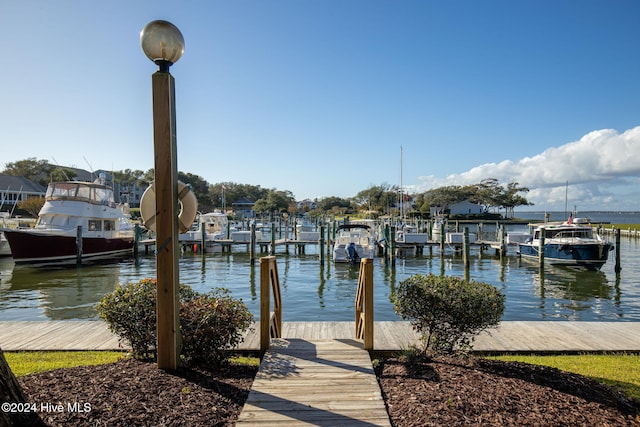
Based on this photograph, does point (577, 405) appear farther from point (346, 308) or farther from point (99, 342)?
point (346, 308)

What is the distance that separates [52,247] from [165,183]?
1014 inches

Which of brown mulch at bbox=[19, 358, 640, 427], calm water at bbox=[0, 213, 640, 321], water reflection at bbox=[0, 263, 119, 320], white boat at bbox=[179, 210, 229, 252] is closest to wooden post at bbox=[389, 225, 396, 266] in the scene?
calm water at bbox=[0, 213, 640, 321]

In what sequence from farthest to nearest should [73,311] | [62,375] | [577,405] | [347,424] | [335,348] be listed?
[73,311], [335,348], [62,375], [577,405], [347,424]

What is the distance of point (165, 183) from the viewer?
460 centimetres

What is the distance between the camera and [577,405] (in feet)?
12.7

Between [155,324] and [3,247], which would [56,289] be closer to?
[3,247]

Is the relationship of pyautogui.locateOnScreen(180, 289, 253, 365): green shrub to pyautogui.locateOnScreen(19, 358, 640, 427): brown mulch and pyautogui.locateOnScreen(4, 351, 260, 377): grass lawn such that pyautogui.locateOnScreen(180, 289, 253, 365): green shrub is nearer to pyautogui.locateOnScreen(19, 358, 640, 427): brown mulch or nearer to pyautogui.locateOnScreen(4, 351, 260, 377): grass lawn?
pyautogui.locateOnScreen(19, 358, 640, 427): brown mulch

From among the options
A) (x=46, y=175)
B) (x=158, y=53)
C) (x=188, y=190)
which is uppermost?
(x=46, y=175)

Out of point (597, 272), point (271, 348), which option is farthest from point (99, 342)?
point (597, 272)

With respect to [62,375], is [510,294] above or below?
below

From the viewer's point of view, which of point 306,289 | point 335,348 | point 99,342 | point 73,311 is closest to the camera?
point 335,348

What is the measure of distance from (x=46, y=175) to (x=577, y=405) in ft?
297

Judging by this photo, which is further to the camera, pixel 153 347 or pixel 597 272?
pixel 597 272

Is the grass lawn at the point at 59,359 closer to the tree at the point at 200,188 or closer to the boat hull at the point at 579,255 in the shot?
the boat hull at the point at 579,255
